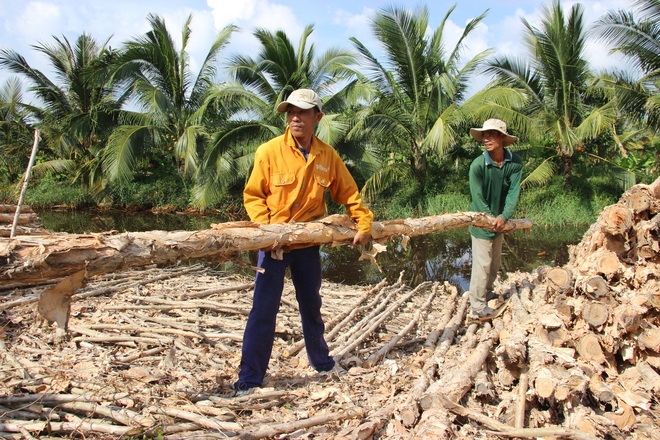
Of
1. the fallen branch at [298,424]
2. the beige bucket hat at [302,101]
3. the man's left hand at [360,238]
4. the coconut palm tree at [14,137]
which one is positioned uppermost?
the coconut palm tree at [14,137]

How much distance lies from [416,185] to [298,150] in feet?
44.0

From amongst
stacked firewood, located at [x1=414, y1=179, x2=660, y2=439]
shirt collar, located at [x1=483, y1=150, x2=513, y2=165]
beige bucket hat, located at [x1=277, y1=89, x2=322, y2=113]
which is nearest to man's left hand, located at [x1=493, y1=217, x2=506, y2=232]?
shirt collar, located at [x1=483, y1=150, x2=513, y2=165]

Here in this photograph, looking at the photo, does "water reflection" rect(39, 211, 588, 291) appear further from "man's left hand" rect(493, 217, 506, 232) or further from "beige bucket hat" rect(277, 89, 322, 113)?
"beige bucket hat" rect(277, 89, 322, 113)

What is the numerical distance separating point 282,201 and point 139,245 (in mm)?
948

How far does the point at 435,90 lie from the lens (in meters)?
14.2

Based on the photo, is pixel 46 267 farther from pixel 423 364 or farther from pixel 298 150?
pixel 423 364

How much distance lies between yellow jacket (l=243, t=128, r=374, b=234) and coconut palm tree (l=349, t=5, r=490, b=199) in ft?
32.8

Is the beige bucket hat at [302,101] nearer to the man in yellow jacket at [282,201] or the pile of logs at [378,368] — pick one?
the man in yellow jacket at [282,201]

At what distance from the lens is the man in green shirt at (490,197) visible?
4422mm

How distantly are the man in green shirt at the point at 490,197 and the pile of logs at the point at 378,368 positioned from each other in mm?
332

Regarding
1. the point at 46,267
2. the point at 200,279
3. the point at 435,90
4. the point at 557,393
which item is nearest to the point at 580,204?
the point at 435,90

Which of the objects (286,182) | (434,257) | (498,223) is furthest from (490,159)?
(434,257)

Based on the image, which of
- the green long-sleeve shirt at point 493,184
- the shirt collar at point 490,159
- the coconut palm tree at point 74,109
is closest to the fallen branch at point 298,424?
the green long-sleeve shirt at point 493,184

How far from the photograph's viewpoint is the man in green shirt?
4.42 metres
